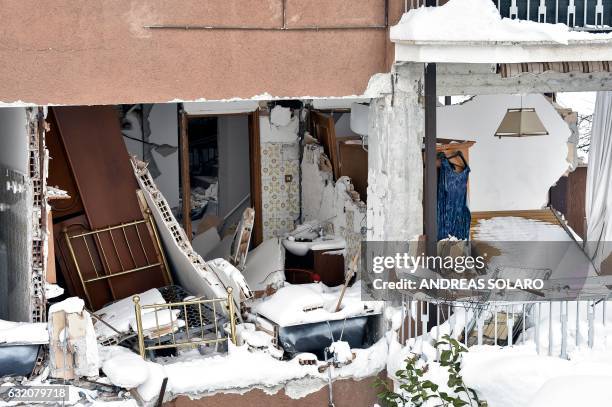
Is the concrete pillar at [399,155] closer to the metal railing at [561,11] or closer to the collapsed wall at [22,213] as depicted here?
the metal railing at [561,11]

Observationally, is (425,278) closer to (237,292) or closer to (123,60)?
(237,292)

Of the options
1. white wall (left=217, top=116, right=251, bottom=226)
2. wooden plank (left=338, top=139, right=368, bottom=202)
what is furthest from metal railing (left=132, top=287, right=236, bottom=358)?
white wall (left=217, top=116, right=251, bottom=226)

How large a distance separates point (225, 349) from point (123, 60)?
3.24 m

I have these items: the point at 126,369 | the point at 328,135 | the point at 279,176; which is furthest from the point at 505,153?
the point at 126,369

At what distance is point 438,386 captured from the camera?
984 cm

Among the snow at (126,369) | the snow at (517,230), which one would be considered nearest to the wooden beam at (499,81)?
the snow at (517,230)

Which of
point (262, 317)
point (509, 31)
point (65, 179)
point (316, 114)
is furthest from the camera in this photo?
point (316, 114)

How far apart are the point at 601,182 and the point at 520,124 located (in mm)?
1635

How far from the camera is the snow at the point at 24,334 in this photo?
35.0 feet

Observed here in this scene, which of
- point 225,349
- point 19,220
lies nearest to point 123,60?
point 19,220

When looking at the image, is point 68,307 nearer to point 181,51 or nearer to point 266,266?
point 181,51

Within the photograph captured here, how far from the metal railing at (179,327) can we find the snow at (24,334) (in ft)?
3.09

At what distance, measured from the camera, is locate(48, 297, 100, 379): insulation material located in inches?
413

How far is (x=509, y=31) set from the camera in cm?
1023
